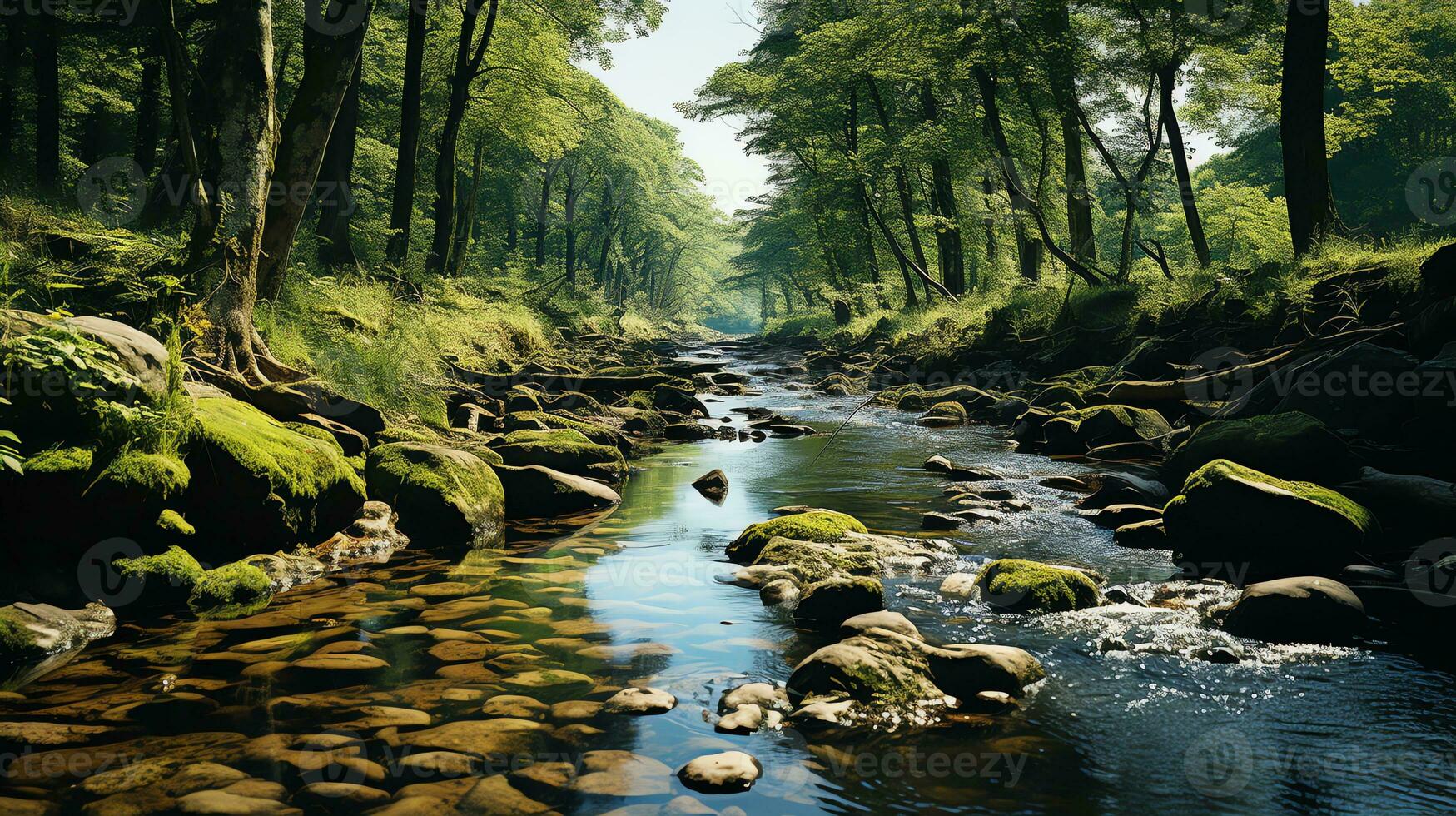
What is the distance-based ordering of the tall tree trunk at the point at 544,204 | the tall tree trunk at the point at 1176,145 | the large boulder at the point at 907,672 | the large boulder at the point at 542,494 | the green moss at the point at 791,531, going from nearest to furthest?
1. the large boulder at the point at 907,672
2. the green moss at the point at 791,531
3. the large boulder at the point at 542,494
4. the tall tree trunk at the point at 1176,145
5. the tall tree trunk at the point at 544,204

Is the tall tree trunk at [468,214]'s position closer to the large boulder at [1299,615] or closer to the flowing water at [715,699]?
the flowing water at [715,699]

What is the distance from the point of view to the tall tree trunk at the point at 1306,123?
12.1m

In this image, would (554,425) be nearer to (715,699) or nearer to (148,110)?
(715,699)

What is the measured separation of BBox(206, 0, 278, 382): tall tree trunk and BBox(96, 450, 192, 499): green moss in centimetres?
268

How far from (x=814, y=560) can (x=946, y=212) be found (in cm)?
2440

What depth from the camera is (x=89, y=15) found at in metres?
14.5

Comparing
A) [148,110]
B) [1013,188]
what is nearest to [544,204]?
[148,110]

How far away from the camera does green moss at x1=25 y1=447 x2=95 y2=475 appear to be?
446 centimetres

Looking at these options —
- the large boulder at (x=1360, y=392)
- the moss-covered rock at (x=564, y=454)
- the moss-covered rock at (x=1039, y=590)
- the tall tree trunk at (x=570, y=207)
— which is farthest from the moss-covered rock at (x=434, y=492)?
the tall tree trunk at (x=570, y=207)

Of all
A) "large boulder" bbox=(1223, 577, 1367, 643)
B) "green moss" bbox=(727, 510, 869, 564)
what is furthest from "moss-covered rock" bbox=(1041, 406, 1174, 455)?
"large boulder" bbox=(1223, 577, 1367, 643)

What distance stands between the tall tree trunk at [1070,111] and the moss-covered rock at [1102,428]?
8.72m

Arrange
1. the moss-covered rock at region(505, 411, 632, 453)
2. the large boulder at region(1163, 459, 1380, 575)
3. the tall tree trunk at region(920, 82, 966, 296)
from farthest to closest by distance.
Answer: the tall tree trunk at region(920, 82, 966, 296)
the moss-covered rock at region(505, 411, 632, 453)
the large boulder at region(1163, 459, 1380, 575)

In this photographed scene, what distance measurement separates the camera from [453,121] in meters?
18.6

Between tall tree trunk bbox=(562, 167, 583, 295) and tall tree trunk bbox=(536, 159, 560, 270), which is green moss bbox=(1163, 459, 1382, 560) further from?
tall tree trunk bbox=(562, 167, 583, 295)
